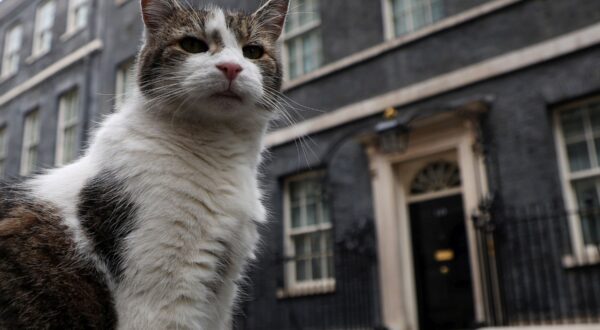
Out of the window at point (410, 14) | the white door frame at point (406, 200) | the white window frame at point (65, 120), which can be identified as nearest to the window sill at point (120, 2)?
the white window frame at point (65, 120)

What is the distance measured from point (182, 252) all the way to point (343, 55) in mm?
8999

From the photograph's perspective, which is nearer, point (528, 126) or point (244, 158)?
point (244, 158)

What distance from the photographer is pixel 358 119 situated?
10.0 metres

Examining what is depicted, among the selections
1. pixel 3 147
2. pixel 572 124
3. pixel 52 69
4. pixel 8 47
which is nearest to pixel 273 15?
pixel 572 124

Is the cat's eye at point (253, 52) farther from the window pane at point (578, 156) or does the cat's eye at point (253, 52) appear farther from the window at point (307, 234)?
the window at point (307, 234)

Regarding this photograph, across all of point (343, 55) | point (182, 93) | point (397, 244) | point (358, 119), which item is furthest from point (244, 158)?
point (343, 55)

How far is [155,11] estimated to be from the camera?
258 centimetres

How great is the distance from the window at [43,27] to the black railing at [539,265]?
15148 mm

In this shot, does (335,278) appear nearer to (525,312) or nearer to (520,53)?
(525,312)

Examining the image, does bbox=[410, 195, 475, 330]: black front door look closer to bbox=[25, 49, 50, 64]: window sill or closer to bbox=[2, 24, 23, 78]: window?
bbox=[25, 49, 50, 64]: window sill

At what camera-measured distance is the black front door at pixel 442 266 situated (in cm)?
859

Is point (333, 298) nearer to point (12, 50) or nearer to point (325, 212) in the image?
point (325, 212)

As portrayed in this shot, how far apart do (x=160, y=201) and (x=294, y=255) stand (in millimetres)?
8245

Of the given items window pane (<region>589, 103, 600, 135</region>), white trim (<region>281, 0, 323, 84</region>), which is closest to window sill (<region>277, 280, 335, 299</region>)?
white trim (<region>281, 0, 323, 84</region>)
